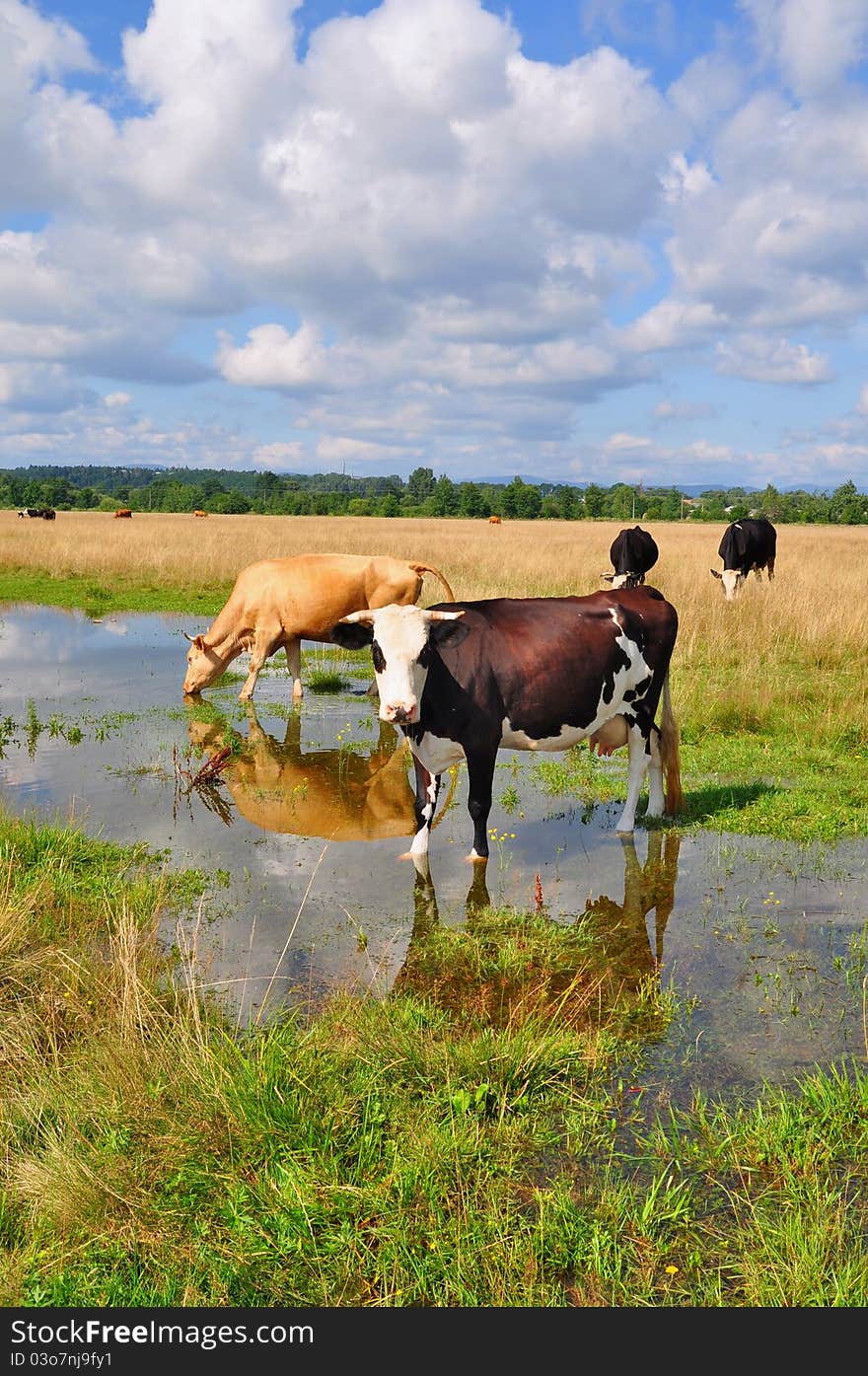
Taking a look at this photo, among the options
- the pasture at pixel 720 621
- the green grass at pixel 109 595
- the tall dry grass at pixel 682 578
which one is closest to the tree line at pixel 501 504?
the tall dry grass at pixel 682 578

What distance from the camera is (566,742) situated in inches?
271

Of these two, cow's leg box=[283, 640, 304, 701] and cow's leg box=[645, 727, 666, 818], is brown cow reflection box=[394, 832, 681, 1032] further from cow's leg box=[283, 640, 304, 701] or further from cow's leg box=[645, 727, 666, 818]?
cow's leg box=[283, 640, 304, 701]

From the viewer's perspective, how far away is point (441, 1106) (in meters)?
3.66

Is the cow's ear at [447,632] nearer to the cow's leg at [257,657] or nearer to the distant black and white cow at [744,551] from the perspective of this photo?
the cow's leg at [257,657]

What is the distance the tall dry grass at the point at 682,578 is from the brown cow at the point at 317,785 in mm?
3827

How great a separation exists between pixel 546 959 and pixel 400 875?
5.40 feet

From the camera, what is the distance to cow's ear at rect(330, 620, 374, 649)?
6598mm

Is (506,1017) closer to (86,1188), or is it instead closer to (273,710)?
(86,1188)

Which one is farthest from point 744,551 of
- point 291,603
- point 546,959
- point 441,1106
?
point 441,1106

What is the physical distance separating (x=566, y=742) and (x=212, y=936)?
9.39ft

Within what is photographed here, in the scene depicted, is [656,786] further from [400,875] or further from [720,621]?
[720,621]

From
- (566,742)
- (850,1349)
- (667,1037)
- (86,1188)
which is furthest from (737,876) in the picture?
(86,1188)

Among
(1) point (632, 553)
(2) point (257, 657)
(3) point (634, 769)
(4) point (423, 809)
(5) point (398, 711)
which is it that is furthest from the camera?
(1) point (632, 553)

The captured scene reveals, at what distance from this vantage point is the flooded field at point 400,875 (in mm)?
4688
